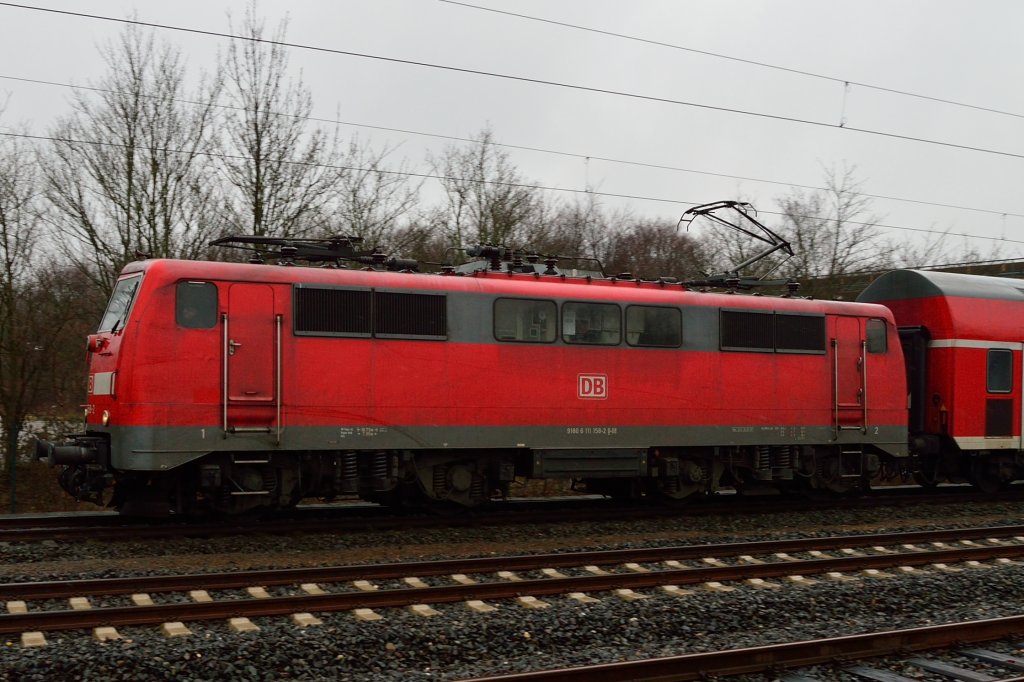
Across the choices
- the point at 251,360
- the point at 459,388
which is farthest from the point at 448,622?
the point at 459,388

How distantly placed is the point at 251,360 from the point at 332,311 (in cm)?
125

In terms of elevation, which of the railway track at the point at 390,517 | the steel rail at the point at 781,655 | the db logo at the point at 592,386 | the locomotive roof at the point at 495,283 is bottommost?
the railway track at the point at 390,517

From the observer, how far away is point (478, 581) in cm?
1001

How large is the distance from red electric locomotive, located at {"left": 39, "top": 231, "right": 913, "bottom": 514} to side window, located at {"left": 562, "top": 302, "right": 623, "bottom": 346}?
0.03m

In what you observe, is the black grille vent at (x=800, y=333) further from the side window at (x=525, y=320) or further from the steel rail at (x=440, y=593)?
the steel rail at (x=440, y=593)

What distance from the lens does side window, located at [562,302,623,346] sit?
14.3 m

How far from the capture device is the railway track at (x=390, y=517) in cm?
1216

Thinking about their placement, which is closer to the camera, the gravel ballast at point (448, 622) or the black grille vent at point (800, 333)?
the gravel ballast at point (448, 622)

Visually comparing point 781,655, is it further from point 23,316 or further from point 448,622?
point 23,316

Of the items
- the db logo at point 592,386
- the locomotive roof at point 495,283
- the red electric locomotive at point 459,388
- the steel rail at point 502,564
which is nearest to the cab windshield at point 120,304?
the red electric locomotive at point 459,388

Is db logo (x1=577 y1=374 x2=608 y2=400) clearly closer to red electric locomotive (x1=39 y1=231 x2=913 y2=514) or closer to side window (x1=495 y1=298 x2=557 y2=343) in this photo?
red electric locomotive (x1=39 y1=231 x2=913 y2=514)

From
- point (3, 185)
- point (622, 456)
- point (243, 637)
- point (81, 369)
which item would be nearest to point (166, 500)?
point (243, 637)

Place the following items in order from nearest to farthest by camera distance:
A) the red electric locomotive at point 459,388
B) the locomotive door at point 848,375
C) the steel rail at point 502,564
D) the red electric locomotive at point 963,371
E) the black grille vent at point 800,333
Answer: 1. the steel rail at point 502,564
2. the red electric locomotive at point 459,388
3. the black grille vent at point 800,333
4. the locomotive door at point 848,375
5. the red electric locomotive at point 963,371

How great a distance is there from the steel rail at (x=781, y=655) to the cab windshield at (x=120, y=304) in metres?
7.63
